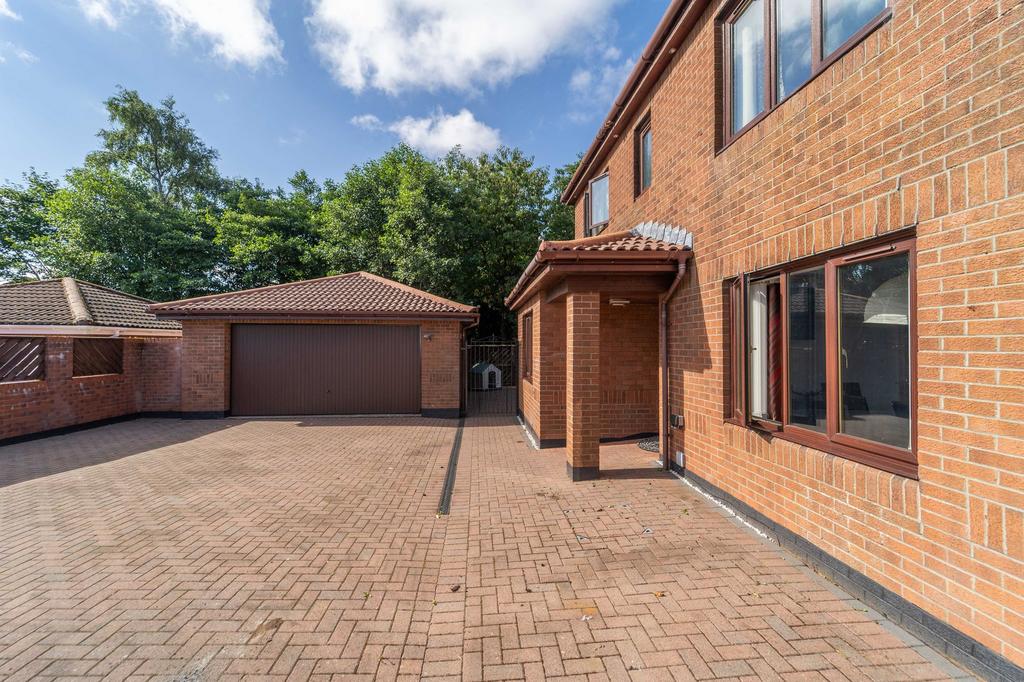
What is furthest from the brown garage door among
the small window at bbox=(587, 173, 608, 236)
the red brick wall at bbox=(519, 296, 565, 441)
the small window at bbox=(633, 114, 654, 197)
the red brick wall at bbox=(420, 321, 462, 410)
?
the small window at bbox=(633, 114, 654, 197)

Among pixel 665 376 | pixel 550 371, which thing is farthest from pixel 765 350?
pixel 550 371

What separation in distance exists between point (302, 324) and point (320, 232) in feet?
39.0

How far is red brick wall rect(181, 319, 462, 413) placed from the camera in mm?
10711

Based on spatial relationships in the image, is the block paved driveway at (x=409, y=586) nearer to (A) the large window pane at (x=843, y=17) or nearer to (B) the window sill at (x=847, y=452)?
(B) the window sill at (x=847, y=452)

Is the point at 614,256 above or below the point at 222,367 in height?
above

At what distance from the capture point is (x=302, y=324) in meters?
11.0

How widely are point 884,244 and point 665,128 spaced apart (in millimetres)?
4101

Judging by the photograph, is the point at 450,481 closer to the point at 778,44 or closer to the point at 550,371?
the point at 550,371

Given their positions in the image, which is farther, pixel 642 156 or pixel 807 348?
pixel 642 156

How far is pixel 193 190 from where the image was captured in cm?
2641

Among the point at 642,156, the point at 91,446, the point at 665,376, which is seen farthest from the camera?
the point at 91,446

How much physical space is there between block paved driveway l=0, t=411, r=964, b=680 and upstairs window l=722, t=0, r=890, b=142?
4.06 m

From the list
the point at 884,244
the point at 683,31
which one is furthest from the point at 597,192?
the point at 884,244

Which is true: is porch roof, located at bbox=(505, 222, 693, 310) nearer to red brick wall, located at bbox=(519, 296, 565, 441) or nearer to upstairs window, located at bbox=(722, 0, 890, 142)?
upstairs window, located at bbox=(722, 0, 890, 142)
